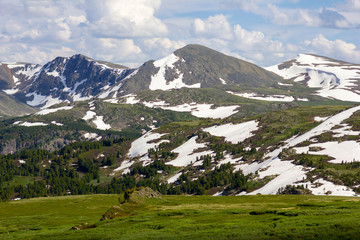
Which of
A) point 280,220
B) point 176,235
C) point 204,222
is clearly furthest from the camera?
point 204,222

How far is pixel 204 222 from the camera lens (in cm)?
6612

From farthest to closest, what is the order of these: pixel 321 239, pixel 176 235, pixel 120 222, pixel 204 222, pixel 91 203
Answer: pixel 91 203 → pixel 120 222 → pixel 204 222 → pixel 176 235 → pixel 321 239

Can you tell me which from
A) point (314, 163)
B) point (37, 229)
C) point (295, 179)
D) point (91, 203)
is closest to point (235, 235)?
point (37, 229)

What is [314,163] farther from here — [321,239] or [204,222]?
[321,239]

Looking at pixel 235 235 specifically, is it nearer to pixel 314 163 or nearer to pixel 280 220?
pixel 280 220

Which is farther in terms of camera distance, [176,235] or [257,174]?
[257,174]

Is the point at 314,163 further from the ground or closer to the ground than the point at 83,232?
further from the ground

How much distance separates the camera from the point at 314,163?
18325 centimetres

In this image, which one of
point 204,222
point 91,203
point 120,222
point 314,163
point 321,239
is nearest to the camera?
point 321,239

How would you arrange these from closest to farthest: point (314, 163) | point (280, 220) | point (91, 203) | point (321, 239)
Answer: point (321, 239)
point (280, 220)
point (91, 203)
point (314, 163)

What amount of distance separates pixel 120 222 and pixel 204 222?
50.4 feet

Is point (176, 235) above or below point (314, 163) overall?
below

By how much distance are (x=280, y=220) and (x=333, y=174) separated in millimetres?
113939

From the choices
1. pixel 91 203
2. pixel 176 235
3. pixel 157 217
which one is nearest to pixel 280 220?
pixel 176 235
